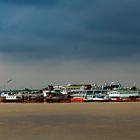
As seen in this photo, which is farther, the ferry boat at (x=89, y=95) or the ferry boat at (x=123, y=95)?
the ferry boat at (x=123, y=95)

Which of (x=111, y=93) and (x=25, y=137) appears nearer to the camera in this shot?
(x=25, y=137)

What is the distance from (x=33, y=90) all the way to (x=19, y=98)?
26.8 meters

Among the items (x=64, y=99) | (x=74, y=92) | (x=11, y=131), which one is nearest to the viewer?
(x=11, y=131)

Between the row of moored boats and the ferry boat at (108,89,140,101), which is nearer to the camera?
the row of moored boats

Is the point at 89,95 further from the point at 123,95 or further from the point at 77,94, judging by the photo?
the point at 123,95

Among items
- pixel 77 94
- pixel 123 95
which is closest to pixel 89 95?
pixel 77 94

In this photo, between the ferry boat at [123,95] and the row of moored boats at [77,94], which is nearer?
the row of moored boats at [77,94]

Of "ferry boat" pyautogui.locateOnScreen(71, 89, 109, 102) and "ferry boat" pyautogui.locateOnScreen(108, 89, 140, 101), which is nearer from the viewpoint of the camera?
"ferry boat" pyautogui.locateOnScreen(71, 89, 109, 102)

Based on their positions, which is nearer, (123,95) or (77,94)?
(123,95)

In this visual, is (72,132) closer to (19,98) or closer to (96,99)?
(96,99)

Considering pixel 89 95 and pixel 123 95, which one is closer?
pixel 123 95

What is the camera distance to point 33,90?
138 m

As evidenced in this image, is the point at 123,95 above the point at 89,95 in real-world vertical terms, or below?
below

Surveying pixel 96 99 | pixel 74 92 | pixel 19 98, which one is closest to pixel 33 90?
pixel 74 92
